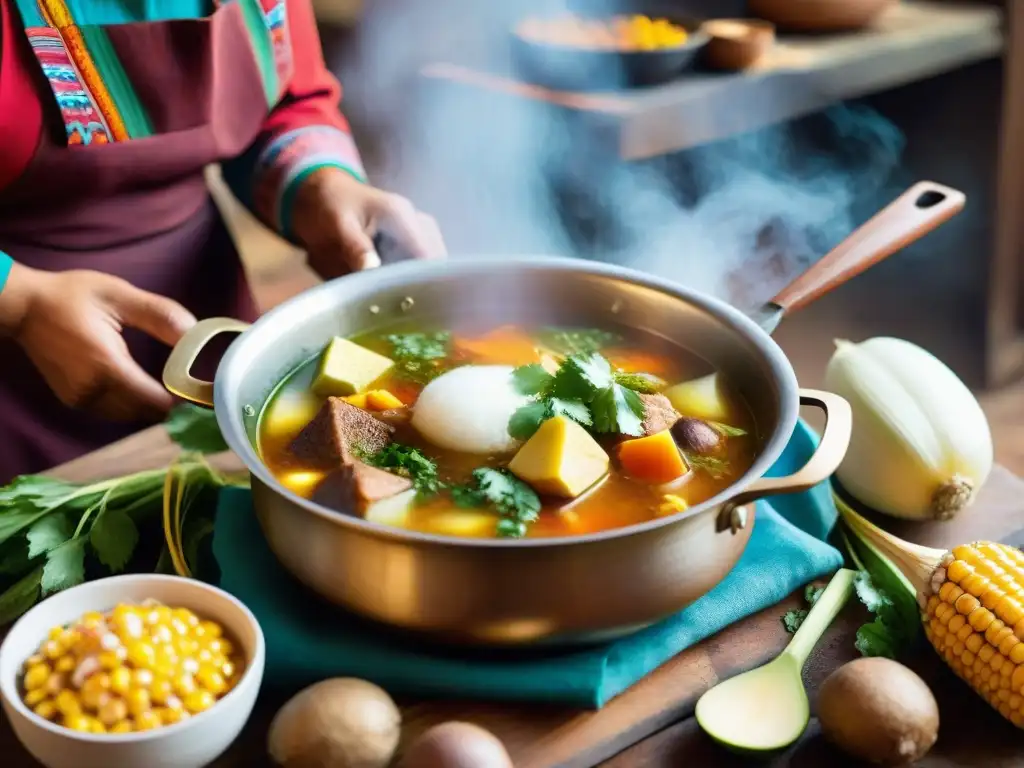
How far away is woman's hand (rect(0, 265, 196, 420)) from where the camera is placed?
63.0 inches

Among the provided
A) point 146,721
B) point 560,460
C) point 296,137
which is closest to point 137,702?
point 146,721

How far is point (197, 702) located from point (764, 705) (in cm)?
60

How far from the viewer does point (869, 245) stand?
1639 millimetres

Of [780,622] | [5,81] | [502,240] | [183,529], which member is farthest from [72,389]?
[502,240]

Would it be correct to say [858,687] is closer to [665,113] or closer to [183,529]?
[183,529]


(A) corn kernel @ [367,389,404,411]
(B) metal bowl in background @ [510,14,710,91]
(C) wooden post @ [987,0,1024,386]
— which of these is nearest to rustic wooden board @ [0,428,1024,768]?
(A) corn kernel @ [367,389,404,411]

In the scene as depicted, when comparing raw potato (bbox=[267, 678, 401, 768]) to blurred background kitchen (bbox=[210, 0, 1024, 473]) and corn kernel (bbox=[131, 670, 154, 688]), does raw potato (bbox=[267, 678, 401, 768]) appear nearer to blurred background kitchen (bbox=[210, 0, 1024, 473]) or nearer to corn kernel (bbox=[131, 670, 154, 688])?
corn kernel (bbox=[131, 670, 154, 688])

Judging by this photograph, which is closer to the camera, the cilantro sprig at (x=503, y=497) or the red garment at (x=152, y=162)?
the cilantro sprig at (x=503, y=497)

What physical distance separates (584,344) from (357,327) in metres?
0.36

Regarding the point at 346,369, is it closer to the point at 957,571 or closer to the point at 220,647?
the point at 220,647

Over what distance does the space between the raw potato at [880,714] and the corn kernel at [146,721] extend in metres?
0.68

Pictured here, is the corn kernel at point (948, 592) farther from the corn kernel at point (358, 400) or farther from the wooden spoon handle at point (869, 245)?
the corn kernel at point (358, 400)

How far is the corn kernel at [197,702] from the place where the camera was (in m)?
1.04

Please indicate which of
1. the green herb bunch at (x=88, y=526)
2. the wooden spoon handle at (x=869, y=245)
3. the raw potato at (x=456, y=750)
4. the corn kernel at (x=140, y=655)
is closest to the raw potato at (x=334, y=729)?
the raw potato at (x=456, y=750)
